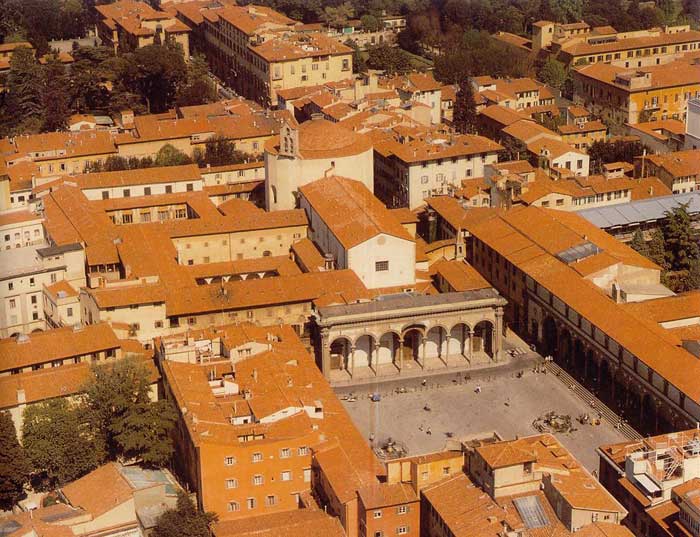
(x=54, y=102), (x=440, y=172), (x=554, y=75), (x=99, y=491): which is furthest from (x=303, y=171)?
(x=554, y=75)

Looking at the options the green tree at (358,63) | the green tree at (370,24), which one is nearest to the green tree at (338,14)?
the green tree at (370,24)

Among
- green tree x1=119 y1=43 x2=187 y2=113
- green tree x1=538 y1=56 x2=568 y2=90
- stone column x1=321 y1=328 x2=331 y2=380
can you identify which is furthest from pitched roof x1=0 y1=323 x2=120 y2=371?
green tree x1=538 y1=56 x2=568 y2=90

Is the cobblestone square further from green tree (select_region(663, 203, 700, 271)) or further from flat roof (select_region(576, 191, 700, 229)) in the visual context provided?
flat roof (select_region(576, 191, 700, 229))

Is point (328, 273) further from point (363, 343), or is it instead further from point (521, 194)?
point (521, 194)

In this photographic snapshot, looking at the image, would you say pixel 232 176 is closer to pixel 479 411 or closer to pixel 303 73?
pixel 303 73

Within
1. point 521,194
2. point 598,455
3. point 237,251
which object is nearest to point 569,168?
point 521,194

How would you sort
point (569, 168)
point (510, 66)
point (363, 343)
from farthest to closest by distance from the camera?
point (510, 66) < point (569, 168) < point (363, 343)

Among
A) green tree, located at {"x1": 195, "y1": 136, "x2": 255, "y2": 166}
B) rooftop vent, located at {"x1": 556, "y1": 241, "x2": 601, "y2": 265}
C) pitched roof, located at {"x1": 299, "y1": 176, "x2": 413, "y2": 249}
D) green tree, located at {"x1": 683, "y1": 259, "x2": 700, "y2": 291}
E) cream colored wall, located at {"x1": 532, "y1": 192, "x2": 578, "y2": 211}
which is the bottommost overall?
green tree, located at {"x1": 683, "y1": 259, "x2": 700, "y2": 291}
